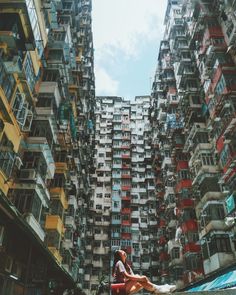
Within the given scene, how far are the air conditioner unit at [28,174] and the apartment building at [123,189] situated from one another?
36524 mm

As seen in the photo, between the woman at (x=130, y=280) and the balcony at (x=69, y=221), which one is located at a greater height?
the balcony at (x=69, y=221)

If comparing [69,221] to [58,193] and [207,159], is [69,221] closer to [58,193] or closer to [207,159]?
[58,193]

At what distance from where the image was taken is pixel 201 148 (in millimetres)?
32281

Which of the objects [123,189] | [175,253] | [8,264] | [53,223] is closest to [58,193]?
[53,223]

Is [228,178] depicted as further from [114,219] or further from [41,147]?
[114,219]

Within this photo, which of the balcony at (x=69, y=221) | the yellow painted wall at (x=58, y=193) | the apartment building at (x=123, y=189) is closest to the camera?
the yellow painted wall at (x=58, y=193)

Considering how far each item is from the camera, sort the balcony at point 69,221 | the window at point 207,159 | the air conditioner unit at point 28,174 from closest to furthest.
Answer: the air conditioner unit at point 28,174 < the window at point 207,159 < the balcony at point 69,221

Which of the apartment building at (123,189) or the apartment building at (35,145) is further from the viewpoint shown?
the apartment building at (123,189)

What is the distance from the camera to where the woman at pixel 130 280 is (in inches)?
224

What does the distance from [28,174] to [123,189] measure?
4387 centimetres

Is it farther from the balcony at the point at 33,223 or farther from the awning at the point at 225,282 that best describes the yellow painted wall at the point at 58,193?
the awning at the point at 225,282

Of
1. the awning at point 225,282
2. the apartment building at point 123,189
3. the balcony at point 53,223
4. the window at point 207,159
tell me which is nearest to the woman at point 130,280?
the awning at point 225,282

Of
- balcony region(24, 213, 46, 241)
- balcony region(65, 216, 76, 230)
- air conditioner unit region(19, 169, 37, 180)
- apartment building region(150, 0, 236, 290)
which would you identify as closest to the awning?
apartment building region(150, 0, 236, 290)

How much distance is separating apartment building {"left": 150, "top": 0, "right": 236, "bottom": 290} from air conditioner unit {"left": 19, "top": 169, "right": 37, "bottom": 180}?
45.0 feet
